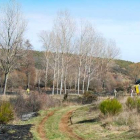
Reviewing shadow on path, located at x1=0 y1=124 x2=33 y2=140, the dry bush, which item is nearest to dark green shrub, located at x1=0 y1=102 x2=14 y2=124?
shadow on path, located at x1=0 y1=124 x2=33 y2=140

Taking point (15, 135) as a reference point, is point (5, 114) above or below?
above

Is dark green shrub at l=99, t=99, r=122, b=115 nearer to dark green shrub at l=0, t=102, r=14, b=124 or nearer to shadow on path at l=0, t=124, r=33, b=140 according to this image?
shadow on path at l=0, t=124, r=33, b=140

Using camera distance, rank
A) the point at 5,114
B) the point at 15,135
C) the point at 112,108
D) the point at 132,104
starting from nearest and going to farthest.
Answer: the point at 15,135 < the point at 112,108 < the point at 5,114 < the point at 132,104

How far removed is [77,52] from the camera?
46625 mm

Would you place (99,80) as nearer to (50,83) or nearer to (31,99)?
(50,83)

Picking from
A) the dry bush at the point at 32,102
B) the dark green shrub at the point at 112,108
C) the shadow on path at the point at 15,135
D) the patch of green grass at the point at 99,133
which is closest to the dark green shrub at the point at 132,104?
the dark green shrub at the point at 112,108

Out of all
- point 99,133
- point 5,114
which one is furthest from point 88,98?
point 99,133

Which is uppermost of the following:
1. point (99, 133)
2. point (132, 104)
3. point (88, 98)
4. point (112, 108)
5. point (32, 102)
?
point (132, 104)

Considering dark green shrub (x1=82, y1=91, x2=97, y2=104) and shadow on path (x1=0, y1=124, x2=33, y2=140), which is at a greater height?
dark green shrub (x1=82, y1=91, x2=97, y2=104)

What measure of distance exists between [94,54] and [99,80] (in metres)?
10.7

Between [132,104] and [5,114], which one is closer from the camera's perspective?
[5,114]

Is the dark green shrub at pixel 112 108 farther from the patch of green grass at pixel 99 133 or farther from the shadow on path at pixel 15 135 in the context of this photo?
the shadow on path at pixel 15 135

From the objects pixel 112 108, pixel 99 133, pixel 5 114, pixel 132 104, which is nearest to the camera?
pixel 99 133

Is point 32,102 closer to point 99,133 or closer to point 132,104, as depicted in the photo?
point 132,104
